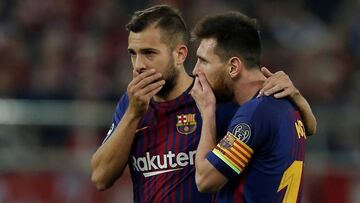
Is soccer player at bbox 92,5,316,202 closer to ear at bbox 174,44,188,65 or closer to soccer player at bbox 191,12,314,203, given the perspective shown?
ear at bbox 174,44,188,65

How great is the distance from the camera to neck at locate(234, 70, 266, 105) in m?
5.49

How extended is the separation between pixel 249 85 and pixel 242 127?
28cm

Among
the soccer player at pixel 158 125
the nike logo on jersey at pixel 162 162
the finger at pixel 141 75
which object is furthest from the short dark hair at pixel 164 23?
the nike logo on jersey at pixel 162 162

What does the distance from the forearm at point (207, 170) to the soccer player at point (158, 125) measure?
41 cm

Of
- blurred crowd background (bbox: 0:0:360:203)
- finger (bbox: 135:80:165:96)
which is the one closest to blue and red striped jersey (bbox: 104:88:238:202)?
finger (bbox: 135:80:165:96)

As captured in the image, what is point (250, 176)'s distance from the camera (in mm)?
5391

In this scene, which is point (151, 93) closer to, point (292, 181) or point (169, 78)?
point (169, 78)

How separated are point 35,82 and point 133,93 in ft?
22.8

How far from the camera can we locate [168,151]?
5.99 m

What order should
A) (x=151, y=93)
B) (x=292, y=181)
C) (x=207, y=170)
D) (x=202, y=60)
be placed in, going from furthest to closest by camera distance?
(x=151, y=93) < (x=202, y=60) < (x=292, y=181) < (x=207, y=170)

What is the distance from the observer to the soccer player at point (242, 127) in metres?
5.32

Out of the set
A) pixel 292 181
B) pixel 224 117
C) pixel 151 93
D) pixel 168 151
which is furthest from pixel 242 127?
pixel 168 151

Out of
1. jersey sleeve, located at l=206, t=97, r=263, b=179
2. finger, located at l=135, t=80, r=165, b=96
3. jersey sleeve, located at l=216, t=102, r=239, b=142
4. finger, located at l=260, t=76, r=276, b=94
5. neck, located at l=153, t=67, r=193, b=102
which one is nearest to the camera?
jersey sleeve, located at l=206, t=97, r=263, b=179

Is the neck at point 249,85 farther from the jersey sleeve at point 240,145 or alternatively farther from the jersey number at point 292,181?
the jersey number at point 292,181
